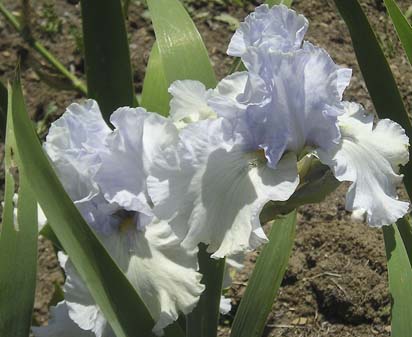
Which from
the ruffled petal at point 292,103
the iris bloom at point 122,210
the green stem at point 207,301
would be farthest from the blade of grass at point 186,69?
the ruffled petal at point 292,103

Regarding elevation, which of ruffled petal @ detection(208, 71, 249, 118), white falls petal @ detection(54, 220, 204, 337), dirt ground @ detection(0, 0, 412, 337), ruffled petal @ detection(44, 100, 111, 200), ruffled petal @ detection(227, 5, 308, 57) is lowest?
dirt ground @ detection(0, 0, 412, 337)

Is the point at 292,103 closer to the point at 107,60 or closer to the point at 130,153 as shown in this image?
the point at 130,153

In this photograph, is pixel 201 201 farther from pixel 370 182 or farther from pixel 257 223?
pixel 370 182

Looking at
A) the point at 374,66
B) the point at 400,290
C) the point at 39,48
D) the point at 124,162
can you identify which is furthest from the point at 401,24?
the point at 39,48

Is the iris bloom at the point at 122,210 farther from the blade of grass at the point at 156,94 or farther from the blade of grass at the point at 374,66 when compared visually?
the blade of grass at the point at 374,66

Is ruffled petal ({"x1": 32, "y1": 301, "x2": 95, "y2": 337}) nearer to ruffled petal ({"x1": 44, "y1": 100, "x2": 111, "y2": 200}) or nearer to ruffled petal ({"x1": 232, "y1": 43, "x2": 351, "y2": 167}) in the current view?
ruffled petal ({"x1": 44, "y1": 100, "x2": 111, "y2": 200})

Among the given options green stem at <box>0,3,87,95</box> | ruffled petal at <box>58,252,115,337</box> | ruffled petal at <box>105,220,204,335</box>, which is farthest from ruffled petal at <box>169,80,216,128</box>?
green stem at <box>0,3,87,95</box>
